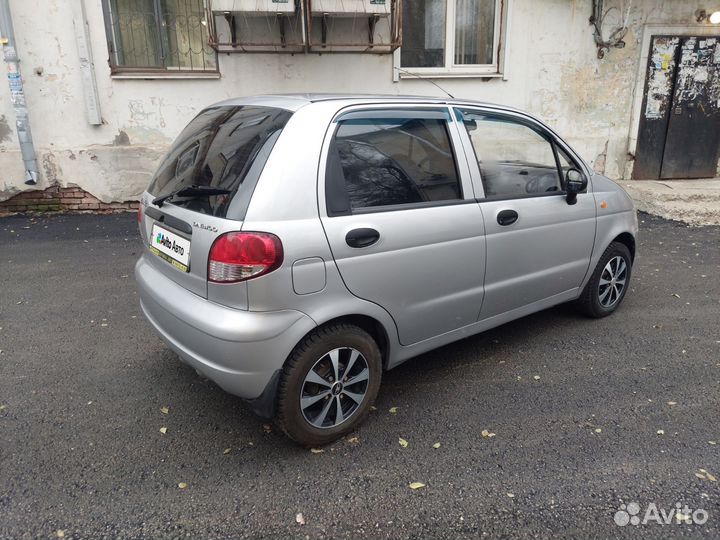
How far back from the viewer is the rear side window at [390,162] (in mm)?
2695

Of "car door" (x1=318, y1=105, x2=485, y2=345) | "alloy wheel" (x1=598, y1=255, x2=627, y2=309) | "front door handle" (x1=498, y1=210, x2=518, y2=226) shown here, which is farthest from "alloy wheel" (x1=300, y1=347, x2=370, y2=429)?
"alloy wheel" (x1=598, y1=255, x2=627, y2=309)

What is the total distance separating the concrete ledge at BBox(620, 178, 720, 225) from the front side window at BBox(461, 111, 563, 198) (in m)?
5.10

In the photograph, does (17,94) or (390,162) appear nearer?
(390,162)

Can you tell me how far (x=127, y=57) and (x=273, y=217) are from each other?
662 centimetres

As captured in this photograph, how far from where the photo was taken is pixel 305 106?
2.68 meters

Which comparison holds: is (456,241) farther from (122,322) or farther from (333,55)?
(333,55)

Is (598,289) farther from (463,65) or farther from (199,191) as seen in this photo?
(463,65)

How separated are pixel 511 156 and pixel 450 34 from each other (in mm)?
5606

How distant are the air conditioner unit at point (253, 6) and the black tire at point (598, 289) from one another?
5.04 meters

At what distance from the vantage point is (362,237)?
267cm

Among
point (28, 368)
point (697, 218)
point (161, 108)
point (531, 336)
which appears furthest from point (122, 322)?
point (697, 218)

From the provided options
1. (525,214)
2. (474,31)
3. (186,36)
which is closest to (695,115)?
(474,31)

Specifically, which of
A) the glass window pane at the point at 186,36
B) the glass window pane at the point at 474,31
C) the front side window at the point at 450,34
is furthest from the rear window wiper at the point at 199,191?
the glass window pane at the point at 474,31

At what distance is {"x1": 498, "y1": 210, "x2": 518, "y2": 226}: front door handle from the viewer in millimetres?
3293
